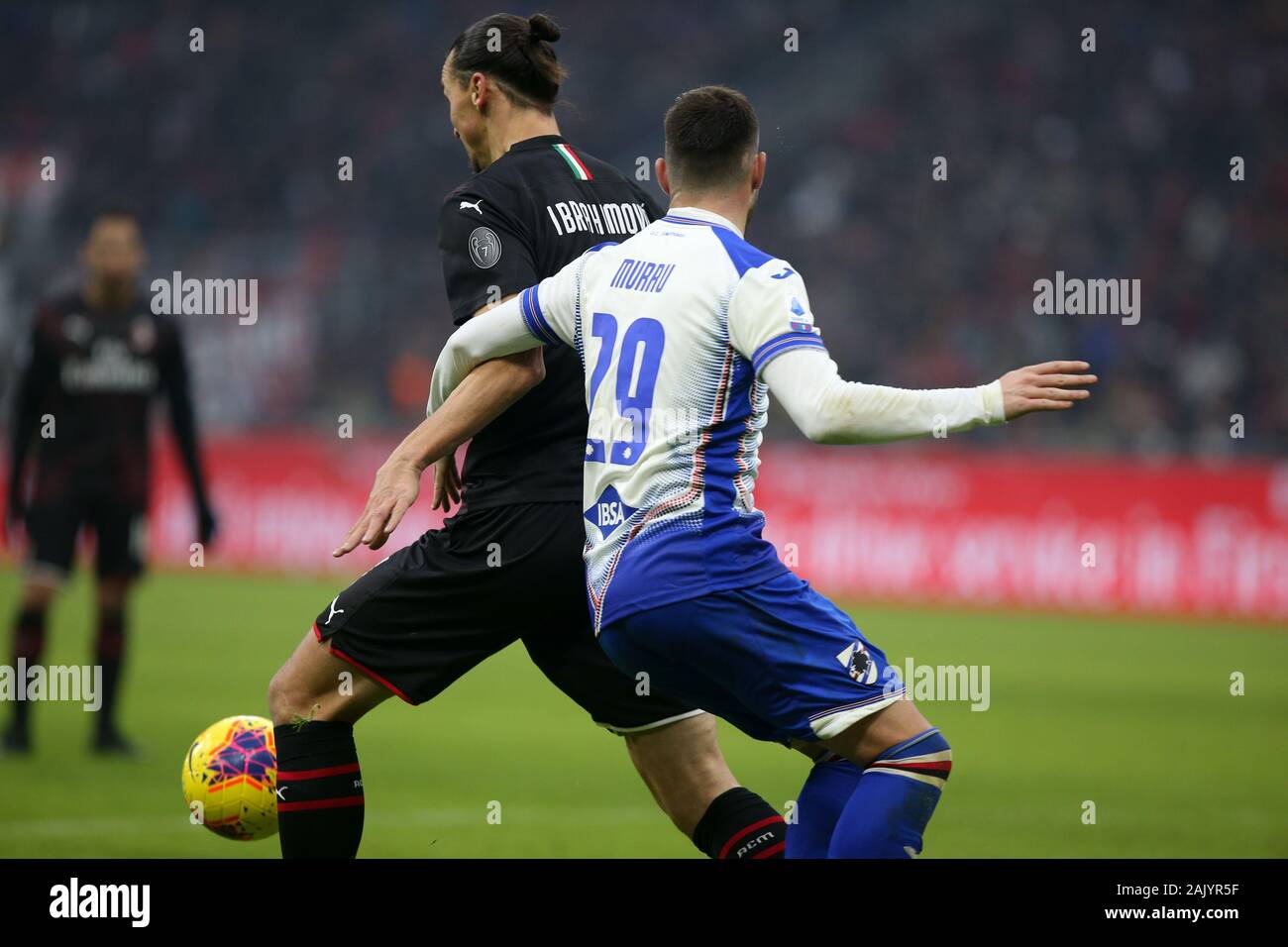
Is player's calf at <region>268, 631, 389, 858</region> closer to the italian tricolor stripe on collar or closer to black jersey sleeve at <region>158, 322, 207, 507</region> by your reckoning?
the italian tricolor stripe on collar

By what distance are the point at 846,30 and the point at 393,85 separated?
6234mm

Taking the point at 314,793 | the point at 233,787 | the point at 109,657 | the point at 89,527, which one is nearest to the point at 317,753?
the point at 314,793

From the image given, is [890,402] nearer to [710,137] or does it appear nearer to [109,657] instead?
[710,137]

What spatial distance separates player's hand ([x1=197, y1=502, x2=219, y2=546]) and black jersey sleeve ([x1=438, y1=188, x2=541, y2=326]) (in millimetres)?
4490

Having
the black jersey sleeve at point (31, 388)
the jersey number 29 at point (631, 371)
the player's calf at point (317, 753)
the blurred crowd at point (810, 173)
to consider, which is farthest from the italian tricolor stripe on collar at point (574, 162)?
the blurred crowd at point (810, 173)

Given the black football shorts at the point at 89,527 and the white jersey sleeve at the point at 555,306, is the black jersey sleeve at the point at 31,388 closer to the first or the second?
the black football shorts at the point at 89,527

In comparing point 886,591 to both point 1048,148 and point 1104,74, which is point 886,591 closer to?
point 1048,148

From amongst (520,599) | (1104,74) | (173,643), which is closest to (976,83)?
(1104,74)

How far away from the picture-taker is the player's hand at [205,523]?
830 cm

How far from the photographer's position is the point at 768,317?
11.4 ft

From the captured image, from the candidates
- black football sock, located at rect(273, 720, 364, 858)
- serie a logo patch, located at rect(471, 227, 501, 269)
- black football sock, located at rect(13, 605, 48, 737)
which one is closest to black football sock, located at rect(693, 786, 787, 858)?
black football sock, located at rect(273, 720, 364, 858)

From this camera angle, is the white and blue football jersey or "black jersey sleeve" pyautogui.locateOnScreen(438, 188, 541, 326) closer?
the white and blue football jersey

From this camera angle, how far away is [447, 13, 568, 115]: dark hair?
4.36 m

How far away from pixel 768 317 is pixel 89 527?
223 inches
